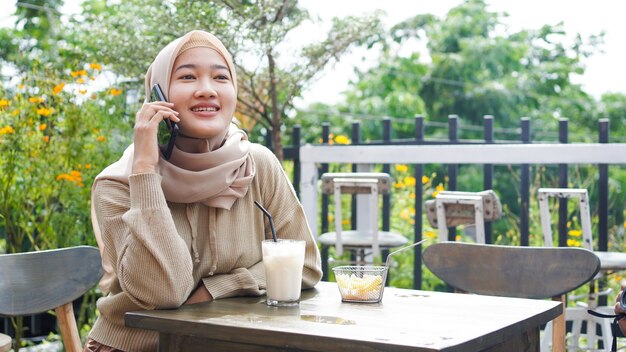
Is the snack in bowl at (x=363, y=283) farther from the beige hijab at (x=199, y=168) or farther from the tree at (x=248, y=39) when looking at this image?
the tree at (x=248, y=39)

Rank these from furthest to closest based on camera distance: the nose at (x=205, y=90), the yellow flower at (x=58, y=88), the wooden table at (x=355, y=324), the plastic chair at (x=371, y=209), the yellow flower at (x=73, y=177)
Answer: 1. the plastic chair at (x=371, y=209)
2. the yellow flower at (x=58, y=88)
3. the yellow flower at (x=73, y=177)
4. the nose at (x=205, y=90)
5. the wooden table at (x=355, y=324)

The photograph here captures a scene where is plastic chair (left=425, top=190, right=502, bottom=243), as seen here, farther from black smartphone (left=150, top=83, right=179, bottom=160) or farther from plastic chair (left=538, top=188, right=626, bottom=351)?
black smartphone (left=150, top=83, right=179, bottom=160)

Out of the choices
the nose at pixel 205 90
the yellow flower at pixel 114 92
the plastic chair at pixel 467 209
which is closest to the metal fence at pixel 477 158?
the plastic chair at pixel 467 209

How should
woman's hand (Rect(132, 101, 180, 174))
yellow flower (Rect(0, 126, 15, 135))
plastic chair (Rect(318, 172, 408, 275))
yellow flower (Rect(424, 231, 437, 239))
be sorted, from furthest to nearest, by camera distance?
yellow flower (Rect(424, 231, 437, 239)) < plastic chair (Rect(318, 172, 408, 275)) < yellow flower (Rect(0, 126, 15, 135)) < woman's hand (Rect(132, 101, 180, 174))

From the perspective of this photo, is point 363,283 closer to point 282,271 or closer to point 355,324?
point 282,271

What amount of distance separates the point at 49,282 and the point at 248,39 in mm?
2407

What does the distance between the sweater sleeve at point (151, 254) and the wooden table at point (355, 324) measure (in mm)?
53

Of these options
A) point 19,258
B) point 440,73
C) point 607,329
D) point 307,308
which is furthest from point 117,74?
point 440,73

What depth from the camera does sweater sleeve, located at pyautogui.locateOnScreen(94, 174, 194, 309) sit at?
194 centimetres

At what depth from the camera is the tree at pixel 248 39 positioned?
477cm

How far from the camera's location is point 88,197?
431 centimetres

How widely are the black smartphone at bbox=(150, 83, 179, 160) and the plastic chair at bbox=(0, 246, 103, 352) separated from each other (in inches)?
29.6

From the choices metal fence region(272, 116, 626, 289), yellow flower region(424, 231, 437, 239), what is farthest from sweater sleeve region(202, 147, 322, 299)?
yellow flower region(424, 231, 437, 239)

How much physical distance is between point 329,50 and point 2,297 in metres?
2.87
